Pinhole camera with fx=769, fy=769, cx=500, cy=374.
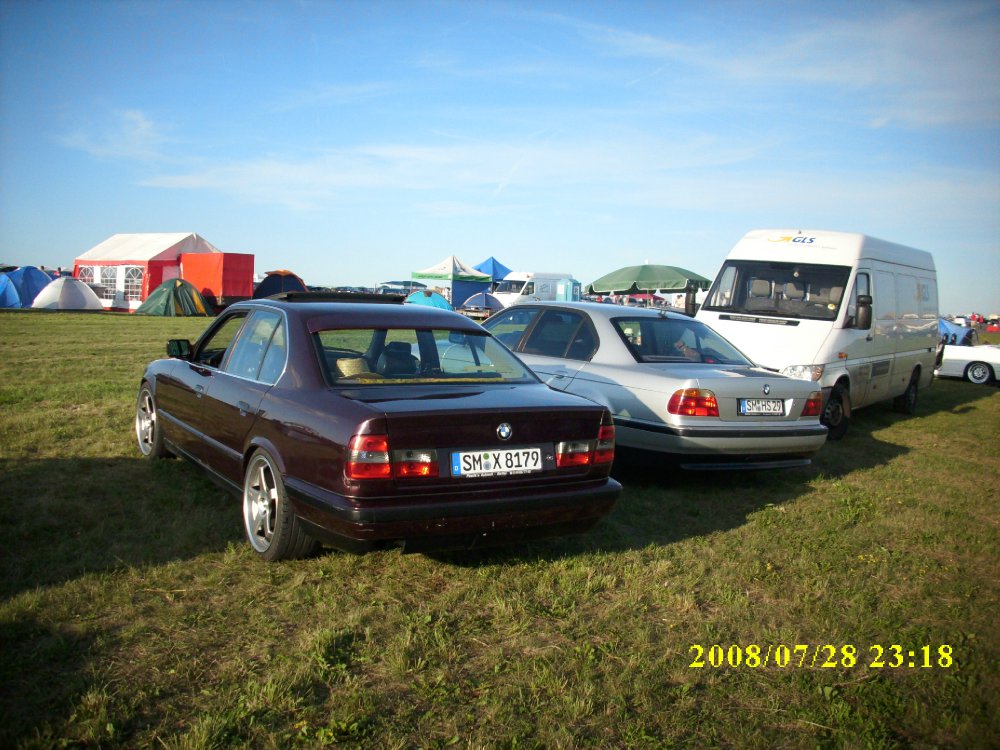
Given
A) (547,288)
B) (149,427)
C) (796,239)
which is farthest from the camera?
(547,288)

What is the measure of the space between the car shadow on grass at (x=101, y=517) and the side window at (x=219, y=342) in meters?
0.88

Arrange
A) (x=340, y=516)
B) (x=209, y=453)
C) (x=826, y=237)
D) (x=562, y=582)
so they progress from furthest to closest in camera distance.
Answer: (x=826, y=237)
(x=209, y=453)
(x=562, y=582)
(x=340, y=516)

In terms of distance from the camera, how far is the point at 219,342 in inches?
205

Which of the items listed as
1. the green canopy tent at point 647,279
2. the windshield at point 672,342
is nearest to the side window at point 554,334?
the windshield at point 672,342

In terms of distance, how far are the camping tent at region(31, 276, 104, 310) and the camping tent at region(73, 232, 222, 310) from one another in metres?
1.75

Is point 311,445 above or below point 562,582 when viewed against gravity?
above

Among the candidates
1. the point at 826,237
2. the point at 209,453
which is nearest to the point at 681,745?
the point at 209,453

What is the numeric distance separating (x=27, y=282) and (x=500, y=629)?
37.7 metres

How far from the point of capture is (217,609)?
3.38m

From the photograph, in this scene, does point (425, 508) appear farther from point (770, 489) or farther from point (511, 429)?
point (770, 489)

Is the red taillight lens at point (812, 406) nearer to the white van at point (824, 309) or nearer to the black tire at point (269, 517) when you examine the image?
the white van at point (824, 309)

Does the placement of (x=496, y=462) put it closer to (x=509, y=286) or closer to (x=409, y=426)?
(x=409, y=426)

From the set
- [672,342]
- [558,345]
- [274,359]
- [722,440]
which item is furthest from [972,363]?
[274,359]

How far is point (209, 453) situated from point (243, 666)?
207 cm
